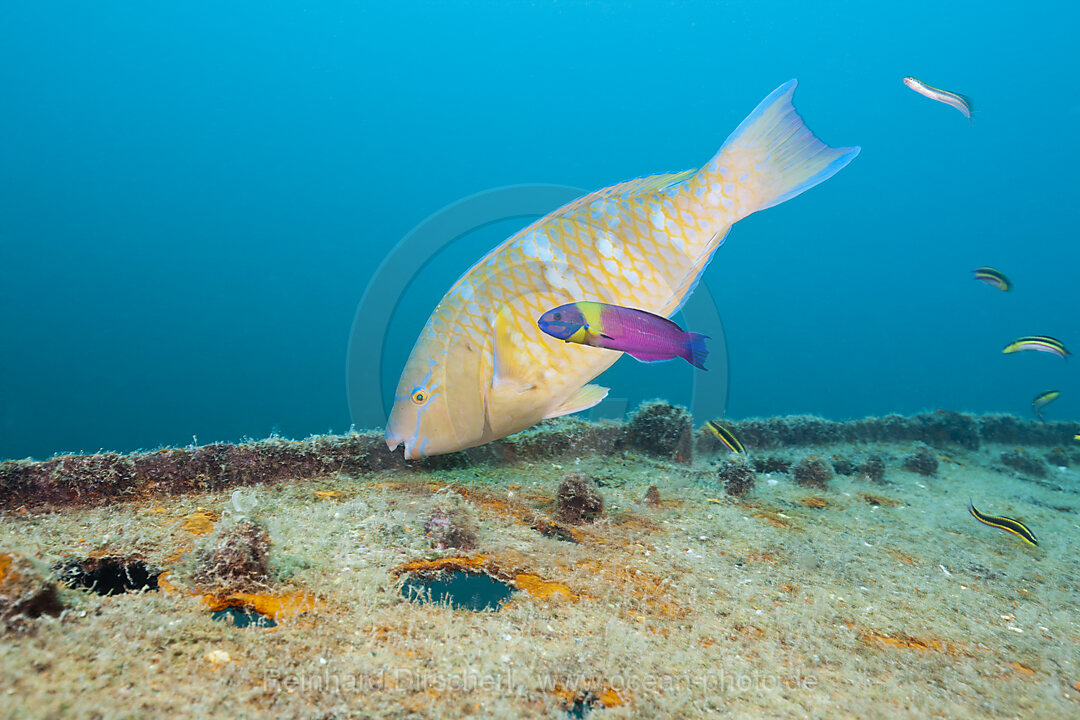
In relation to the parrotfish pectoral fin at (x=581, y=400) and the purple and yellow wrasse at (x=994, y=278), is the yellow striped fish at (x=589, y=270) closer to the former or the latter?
the parrotfish pectoral fin at (x=581, y=400)

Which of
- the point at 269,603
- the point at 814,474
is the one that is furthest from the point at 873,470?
the point at 269,603

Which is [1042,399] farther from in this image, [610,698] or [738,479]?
[610,698]

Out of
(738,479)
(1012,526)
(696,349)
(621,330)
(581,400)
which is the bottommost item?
(1012,526)

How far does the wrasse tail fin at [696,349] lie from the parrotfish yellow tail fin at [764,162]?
81 centimetres

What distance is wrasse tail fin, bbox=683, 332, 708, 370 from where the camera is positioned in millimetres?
2023

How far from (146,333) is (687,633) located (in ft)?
194

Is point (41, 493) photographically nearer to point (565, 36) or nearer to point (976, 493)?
point (976, 493)

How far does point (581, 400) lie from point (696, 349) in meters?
0.80

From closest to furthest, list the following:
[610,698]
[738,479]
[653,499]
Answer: [610,698]
[653,499]
[738,479]

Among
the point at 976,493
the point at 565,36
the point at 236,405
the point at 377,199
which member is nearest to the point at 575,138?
the point at 565,36

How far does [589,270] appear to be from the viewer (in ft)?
8.07

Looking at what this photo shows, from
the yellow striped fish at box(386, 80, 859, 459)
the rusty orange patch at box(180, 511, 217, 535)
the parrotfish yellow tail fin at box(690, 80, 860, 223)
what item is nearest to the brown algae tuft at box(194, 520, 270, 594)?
the rusty orange patch at box(180, 511, 217, 535)

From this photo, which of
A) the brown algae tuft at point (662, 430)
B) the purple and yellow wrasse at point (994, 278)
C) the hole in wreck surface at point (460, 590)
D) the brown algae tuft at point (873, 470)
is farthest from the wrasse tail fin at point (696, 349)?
the purple and yellow wrasse at point (994, 278)

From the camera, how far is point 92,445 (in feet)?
103
